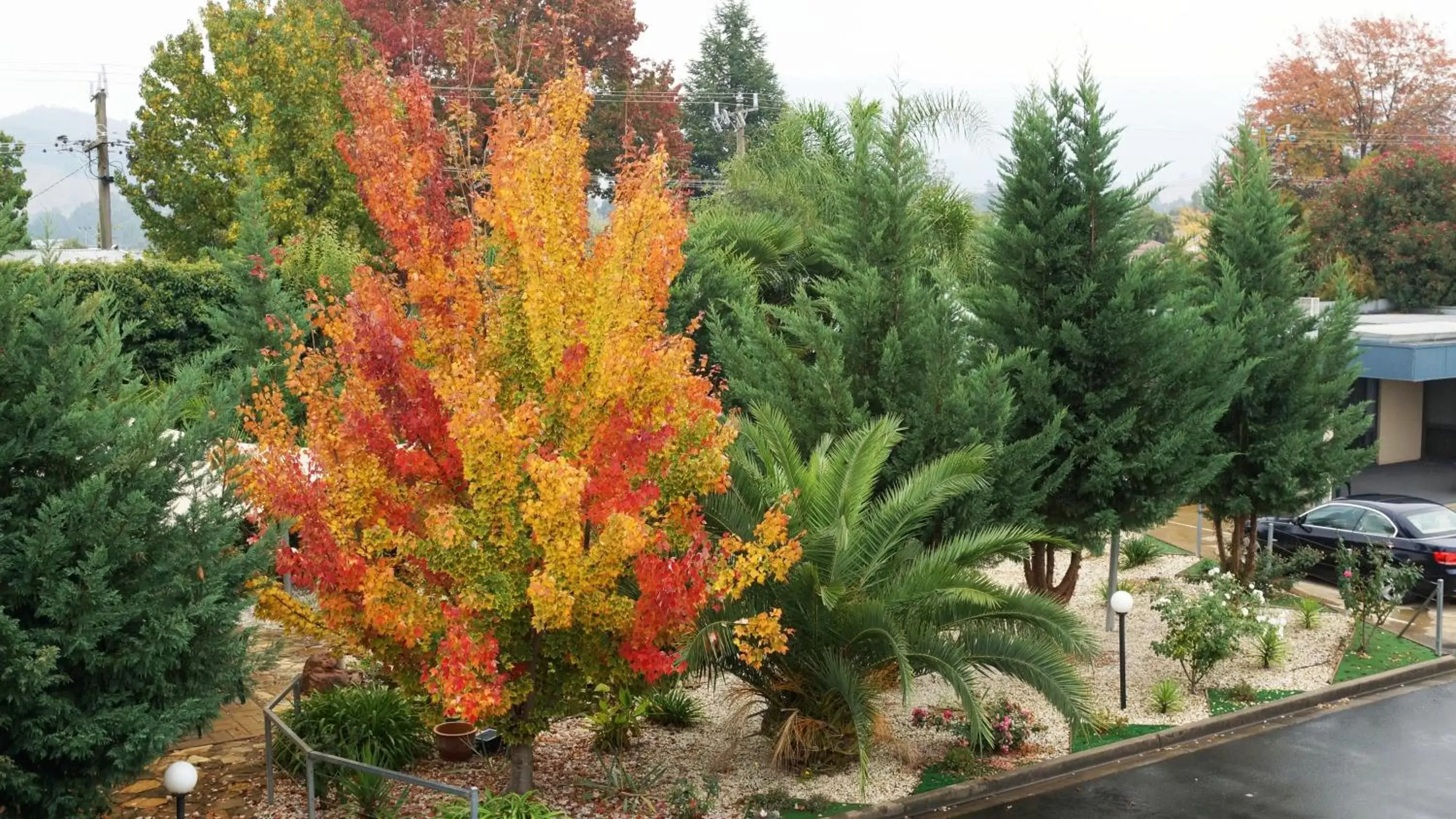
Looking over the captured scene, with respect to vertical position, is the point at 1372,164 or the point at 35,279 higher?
the point at 1372,164

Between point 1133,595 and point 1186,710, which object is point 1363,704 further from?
point 1133,595

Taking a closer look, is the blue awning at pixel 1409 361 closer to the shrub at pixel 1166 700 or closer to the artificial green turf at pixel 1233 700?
the artificial green turf at pixel 1233 700

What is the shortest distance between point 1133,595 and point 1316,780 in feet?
20.7

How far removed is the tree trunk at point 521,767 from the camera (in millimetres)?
10273

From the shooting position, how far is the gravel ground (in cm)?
1095

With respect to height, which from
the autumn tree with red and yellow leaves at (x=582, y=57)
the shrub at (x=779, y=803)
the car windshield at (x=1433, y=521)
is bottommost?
the shrub at (x=779, y=803)

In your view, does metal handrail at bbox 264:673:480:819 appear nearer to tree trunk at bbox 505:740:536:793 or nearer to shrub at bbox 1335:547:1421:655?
tree trunk at bbox 505:740:536:793

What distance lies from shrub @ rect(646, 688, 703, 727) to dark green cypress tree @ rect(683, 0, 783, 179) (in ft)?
152

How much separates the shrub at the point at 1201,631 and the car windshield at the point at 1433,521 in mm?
4225

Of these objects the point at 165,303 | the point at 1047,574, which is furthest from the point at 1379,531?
the point at 165,303

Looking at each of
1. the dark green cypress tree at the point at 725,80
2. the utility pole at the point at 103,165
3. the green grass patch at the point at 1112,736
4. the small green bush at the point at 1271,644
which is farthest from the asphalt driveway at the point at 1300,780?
the dark green cypress tree at the point at 725,80

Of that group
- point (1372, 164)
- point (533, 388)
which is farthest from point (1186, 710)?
point (1372, 164)

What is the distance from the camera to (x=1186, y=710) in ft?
44.3

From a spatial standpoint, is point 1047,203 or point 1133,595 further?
point 1133,595
